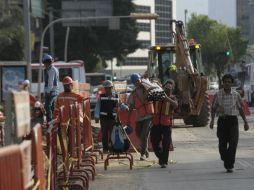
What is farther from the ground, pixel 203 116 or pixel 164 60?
pixel 164 60

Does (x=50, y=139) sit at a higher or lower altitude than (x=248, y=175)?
higher

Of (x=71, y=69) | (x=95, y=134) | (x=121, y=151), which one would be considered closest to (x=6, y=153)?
(x=121, y=151)

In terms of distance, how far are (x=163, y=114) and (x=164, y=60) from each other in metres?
13.5

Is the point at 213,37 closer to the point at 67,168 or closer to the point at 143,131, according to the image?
the point at 143,131

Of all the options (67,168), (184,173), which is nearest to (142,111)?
(184,173)

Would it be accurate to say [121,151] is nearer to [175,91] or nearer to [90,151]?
[90,151]

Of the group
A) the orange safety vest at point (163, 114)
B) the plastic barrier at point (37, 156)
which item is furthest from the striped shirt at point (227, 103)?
the plastic barrier at point (37, 156)

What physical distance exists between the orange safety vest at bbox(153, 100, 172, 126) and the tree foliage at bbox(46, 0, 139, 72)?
5922 centimetres

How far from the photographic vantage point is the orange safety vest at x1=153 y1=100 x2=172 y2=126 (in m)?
15.1

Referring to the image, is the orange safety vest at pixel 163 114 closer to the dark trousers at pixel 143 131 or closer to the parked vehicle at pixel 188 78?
the dark trousers at pixel 143 131

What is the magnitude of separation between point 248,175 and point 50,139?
16.2 feet

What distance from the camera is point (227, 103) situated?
1361 cm

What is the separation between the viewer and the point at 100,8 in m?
58.8

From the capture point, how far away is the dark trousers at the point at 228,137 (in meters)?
13.5
